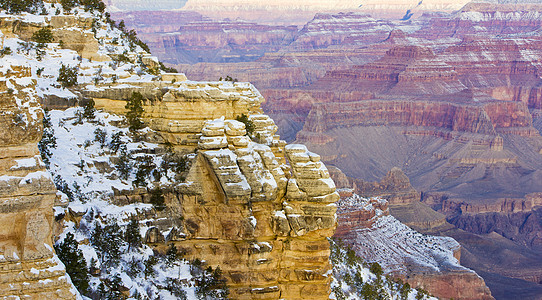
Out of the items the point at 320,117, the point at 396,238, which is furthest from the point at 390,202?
the point at 320,117

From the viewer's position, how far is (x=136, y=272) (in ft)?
96.8

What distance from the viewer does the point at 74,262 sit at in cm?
2445

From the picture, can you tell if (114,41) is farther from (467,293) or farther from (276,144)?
(467,293)

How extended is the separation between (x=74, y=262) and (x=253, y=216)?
9.19 m

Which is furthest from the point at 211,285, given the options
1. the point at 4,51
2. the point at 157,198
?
the point at 4,51

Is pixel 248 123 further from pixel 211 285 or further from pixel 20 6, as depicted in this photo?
pixel 20 6

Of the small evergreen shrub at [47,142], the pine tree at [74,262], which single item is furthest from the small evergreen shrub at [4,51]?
the pine tree at [74,262]

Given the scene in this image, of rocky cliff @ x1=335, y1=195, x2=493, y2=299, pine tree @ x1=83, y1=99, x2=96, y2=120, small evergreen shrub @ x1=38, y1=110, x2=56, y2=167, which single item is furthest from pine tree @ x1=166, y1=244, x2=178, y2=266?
rocky cliff @ x1=335, y1=195, x2=493, y2=299

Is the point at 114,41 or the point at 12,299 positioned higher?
the point at 114,41

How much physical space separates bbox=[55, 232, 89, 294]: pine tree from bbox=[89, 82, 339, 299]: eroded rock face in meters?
6.55

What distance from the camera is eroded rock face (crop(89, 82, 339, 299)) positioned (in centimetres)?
3123

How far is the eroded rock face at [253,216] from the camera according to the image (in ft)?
102

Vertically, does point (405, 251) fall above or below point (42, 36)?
below

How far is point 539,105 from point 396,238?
136 m
